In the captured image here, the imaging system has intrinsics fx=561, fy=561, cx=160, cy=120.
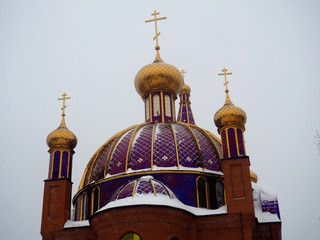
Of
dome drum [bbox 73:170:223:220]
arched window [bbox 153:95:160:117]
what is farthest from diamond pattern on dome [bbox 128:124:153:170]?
arched window [bbox 153:95:160:117]

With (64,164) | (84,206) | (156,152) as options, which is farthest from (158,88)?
(84,206)

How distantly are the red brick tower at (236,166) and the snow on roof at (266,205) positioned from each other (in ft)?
4.74

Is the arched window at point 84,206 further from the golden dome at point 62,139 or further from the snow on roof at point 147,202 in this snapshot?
the snow on roof at point 147,202

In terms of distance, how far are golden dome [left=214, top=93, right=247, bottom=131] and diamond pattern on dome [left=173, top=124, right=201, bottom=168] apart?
48.1 inches

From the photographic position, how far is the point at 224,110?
1784cm

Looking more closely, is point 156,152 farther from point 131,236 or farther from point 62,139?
point 131,236

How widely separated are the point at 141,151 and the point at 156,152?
1.70 ft

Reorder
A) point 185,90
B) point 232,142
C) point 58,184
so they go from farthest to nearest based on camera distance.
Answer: point 185,90 < point 58,184 < point 232,142

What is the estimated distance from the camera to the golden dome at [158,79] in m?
21.6

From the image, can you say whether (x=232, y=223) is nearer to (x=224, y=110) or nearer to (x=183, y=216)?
(x=183, y=216)

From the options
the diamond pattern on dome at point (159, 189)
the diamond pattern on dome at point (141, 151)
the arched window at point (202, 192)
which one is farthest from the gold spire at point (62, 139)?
the arched window at point (202, 192)

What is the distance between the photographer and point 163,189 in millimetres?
16125

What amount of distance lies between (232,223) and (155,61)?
28.3 ft

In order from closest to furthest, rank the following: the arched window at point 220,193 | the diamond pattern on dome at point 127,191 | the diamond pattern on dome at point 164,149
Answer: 1. the diamond pattern on dome at point 127,191
2. the arched window at point 220,193
3. the diamond pattern on dome at point 164,149
